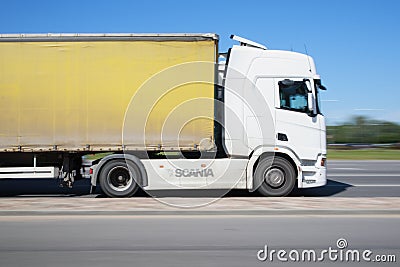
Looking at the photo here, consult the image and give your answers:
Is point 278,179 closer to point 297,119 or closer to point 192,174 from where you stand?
point 297,119

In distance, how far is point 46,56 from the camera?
1202 centimetres

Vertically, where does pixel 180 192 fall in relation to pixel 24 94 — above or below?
below

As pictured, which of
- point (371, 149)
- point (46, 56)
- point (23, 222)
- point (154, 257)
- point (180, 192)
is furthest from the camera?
point (371, 149)

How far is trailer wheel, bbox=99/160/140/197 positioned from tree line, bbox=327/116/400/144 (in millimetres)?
25905

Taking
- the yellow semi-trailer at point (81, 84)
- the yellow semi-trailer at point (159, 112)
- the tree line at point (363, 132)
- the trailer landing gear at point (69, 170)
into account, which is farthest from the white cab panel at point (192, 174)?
the tree line at point (363, 132)

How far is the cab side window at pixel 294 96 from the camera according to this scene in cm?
1245

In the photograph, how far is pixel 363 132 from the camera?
121ft

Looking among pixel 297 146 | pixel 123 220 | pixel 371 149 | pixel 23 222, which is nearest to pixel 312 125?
pixel 297 146

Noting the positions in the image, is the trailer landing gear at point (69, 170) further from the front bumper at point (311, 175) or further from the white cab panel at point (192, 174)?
the front bumper at point (311, 175)

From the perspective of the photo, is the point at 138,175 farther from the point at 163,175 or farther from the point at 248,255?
the point at 248,255

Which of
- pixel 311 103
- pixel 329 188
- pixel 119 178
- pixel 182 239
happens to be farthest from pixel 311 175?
pixel 182 239

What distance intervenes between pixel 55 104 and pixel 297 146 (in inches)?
242

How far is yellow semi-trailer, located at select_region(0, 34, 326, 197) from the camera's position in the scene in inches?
475

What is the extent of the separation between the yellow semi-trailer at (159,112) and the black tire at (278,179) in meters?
0.03
